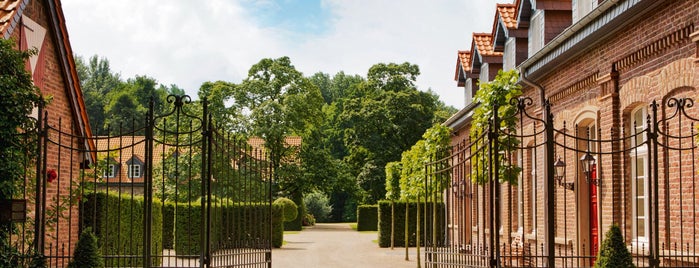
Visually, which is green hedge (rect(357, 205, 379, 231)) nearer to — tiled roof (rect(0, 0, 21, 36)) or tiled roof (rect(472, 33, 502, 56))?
tiled roof (rect(472, 33, 502, 56))

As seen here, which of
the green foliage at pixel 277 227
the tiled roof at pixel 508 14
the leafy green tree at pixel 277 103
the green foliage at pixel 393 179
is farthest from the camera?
the leafy green tree at pixel 277 103

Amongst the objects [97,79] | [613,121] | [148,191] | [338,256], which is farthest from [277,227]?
[97,79]

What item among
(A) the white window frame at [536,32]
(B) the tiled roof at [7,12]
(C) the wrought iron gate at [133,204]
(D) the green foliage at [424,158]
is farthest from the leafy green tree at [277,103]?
(B) the tiled roof at [7,12]

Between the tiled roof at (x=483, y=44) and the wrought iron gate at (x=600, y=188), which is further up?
the tiled roof at (x=483, y=44)

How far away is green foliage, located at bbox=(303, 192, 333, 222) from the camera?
60.0m

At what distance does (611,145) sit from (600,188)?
2.24 metres

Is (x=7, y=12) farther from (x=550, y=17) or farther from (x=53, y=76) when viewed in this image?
(x=550, y=17)

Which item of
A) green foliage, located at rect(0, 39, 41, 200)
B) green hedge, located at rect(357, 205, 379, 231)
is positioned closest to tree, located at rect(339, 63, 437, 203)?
green hedge, located at rect(357, 205, 379, 231)

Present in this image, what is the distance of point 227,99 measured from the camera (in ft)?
150

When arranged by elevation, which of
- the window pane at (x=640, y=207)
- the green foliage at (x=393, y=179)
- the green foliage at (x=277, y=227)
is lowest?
the green foliage at (x=277, y=227)

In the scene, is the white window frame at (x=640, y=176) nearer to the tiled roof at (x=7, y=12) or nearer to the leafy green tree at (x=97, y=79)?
the tiled roof at (x=7, y=12)

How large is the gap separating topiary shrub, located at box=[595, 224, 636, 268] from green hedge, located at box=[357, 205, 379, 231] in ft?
130

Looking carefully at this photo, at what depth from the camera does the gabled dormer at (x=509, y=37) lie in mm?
19531

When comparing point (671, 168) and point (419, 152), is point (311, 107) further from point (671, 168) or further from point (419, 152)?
point (671, 168)
